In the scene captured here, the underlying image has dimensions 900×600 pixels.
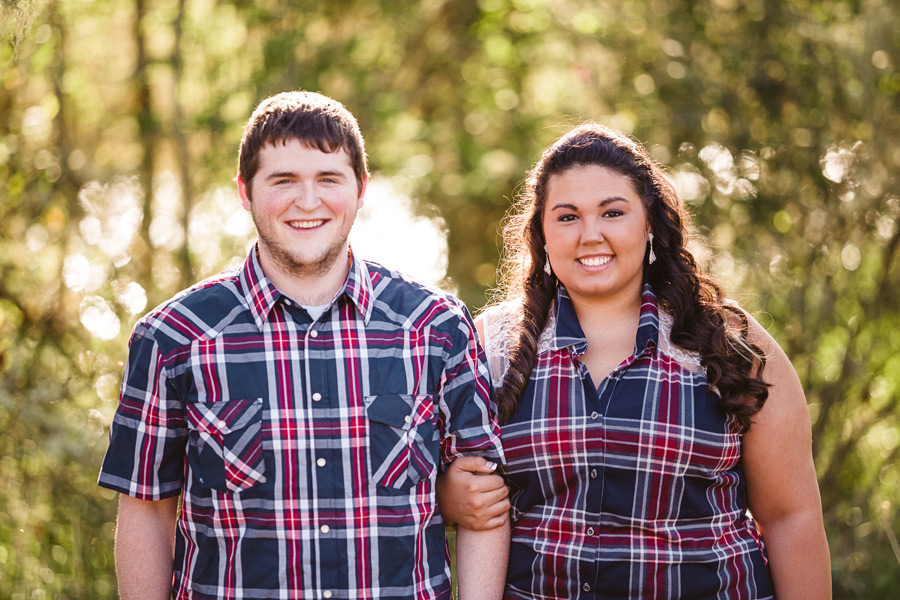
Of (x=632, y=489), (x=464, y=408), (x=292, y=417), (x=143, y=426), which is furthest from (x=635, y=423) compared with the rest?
(x=143, y=426)

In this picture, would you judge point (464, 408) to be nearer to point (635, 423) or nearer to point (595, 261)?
point (635, 423)

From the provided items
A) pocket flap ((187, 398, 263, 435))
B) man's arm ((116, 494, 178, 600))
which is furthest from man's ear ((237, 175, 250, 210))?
man's arm ((116, 494, 178, 600))

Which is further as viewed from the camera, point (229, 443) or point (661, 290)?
point (661, 290)

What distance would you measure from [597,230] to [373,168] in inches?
174

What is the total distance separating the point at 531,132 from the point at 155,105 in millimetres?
3188

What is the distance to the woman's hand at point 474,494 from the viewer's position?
7.78 ft

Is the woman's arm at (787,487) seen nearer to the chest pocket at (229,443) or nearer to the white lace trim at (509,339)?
the white lace trim at (509,339)

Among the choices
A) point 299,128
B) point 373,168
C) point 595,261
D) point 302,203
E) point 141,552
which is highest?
point 373,168

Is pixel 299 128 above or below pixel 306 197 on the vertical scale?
above

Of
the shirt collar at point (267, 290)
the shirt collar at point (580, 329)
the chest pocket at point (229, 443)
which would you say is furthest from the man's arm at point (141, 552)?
the shirt collar at point (580, 329)

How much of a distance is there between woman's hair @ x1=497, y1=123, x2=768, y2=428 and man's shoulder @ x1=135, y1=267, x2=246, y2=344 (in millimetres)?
804

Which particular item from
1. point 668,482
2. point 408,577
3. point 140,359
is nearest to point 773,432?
point 668,482

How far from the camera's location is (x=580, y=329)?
261 centimetres

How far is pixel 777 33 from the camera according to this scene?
5070mm
